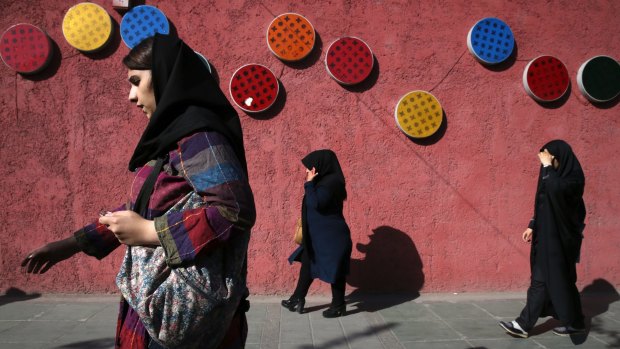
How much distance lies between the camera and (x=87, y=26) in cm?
473

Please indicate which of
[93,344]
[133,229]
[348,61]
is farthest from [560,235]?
[93,344]

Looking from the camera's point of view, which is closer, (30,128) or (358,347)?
(358,347)

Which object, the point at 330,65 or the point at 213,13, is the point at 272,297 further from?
the point at 213,13

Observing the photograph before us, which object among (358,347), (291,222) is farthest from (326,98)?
(358,347)

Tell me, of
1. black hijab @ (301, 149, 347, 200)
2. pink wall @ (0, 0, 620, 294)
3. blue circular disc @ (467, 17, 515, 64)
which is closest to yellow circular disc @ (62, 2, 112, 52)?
pink wall @ (0, 0, 620, 294)

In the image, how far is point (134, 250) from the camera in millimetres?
1298

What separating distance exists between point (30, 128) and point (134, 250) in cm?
438

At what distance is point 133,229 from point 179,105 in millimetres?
393

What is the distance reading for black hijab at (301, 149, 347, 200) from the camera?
14.1ft

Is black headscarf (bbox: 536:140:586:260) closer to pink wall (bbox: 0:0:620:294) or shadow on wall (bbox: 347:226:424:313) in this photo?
pink wall (bbox: 0:0:620:294)

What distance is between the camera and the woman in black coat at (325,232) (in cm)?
425

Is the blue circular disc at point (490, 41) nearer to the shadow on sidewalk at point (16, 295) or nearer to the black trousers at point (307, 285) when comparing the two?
the black trousers at point (307, 285)

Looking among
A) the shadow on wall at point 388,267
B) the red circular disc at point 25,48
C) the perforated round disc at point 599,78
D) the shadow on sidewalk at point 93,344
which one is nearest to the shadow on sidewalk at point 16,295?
the shadow on sidewalk at point 93,344

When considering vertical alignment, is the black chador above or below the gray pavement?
above
